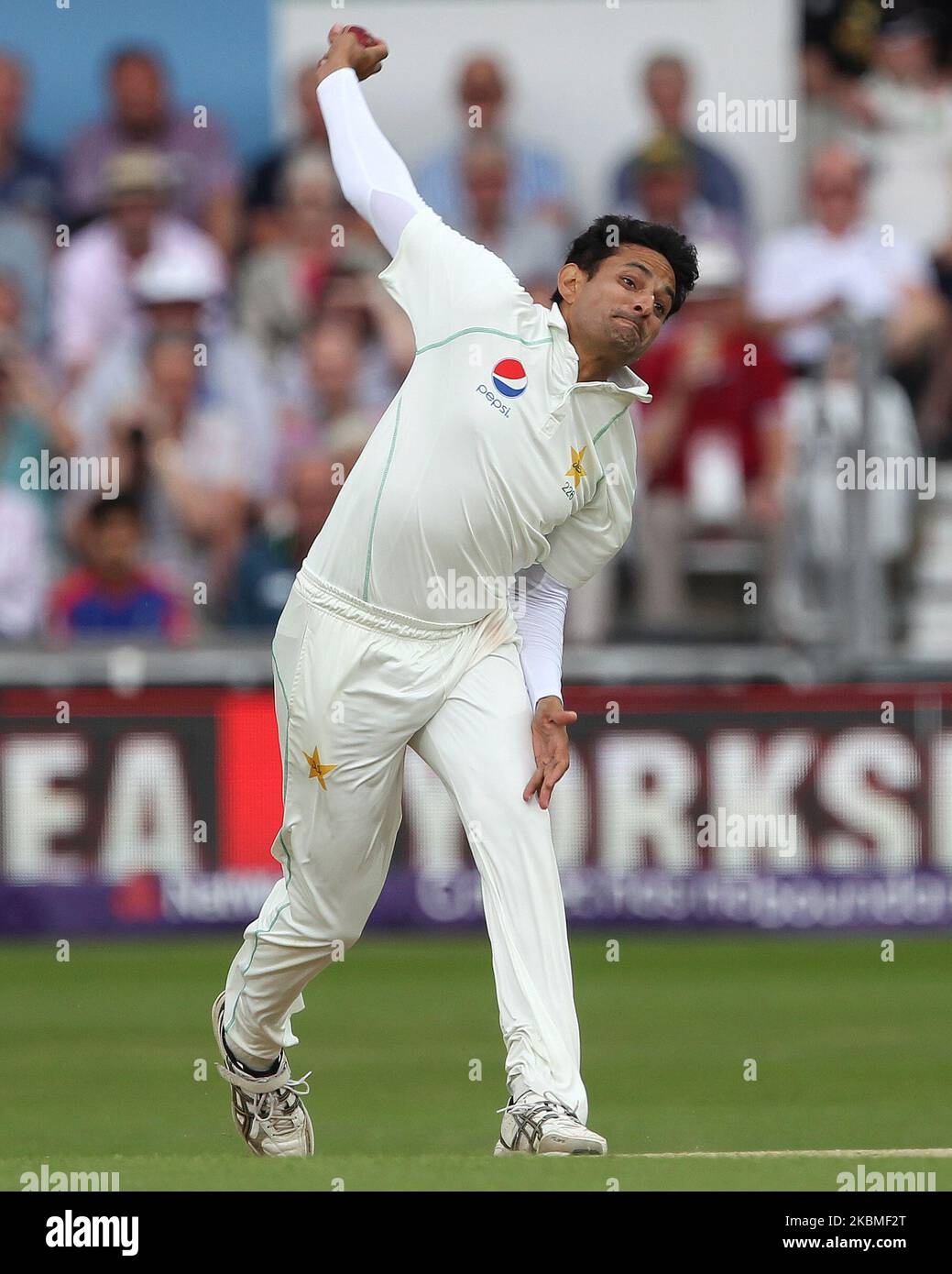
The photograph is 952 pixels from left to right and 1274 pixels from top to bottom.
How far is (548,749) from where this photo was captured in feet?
19.6

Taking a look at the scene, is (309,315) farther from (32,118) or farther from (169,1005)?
(169,1005)

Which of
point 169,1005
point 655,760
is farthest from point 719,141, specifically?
point 169,1005

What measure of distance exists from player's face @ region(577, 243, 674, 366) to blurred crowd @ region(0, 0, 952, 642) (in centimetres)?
569

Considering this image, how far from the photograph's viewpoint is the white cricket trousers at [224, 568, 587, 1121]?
5879 millimetres

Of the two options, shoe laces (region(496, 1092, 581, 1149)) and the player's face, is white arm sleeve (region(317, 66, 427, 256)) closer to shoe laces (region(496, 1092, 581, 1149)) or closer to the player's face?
the player's face

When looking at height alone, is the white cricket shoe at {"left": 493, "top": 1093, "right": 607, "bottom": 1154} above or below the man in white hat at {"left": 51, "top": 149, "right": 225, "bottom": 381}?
below

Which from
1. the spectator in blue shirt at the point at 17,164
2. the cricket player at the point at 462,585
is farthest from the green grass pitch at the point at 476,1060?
the spectator in blue shirt at the point at 17,164

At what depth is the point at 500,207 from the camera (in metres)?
13.6

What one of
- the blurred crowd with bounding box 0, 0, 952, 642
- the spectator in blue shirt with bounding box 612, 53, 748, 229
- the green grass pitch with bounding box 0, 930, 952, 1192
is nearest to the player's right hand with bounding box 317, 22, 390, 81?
the green grass pitch with bounding box 0, 930, 952, 1192

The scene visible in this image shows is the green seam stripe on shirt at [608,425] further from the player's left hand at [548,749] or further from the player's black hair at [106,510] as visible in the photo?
the player's black hair at [106,510]

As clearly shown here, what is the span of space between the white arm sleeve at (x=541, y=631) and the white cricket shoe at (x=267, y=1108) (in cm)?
122

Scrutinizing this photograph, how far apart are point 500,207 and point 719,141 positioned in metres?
1.57

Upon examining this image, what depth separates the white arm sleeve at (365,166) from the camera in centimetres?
604

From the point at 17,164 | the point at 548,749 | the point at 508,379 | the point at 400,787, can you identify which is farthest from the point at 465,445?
the point at 17,164
